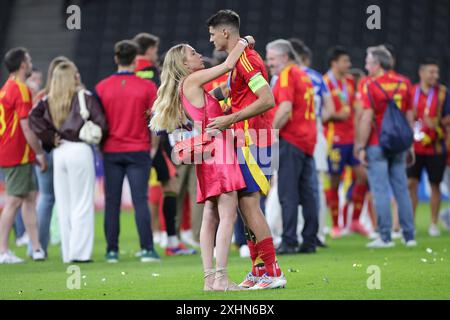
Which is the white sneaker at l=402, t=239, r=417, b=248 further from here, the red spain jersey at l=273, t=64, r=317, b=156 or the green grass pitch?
the red spain jersey at l=273, t=64, r=317, b=156

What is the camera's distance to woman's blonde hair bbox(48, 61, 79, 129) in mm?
10438

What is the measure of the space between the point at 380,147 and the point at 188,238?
9.92 feet

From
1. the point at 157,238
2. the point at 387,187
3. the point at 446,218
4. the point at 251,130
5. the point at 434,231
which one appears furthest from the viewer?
the point at 446,218

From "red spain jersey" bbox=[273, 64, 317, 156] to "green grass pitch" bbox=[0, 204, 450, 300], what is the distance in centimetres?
126

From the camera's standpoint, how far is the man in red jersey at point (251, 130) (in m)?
7.13

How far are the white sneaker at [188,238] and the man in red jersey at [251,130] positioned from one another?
5.11 metres

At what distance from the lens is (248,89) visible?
7.49m

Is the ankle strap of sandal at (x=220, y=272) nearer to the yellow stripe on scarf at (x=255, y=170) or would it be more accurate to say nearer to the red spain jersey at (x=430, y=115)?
the yellow stripe on scarf at (x=255, y=170)

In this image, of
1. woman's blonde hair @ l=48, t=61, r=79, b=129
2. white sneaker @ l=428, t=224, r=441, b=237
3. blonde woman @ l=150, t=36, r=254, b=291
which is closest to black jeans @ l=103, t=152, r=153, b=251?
woman's blonde hair @ l=48, t=61, r=79, b=129

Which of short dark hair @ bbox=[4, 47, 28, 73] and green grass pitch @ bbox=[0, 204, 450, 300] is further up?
short dark hair @ bbox=[4, 47, 28, 73]

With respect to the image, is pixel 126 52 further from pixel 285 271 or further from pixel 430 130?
pixel 430 130

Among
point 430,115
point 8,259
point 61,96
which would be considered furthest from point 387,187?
point 8,259

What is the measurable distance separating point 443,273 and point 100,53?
793 inches

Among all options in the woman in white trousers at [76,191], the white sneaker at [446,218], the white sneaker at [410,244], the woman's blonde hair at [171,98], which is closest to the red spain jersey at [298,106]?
the white sneaker at [410,244]
